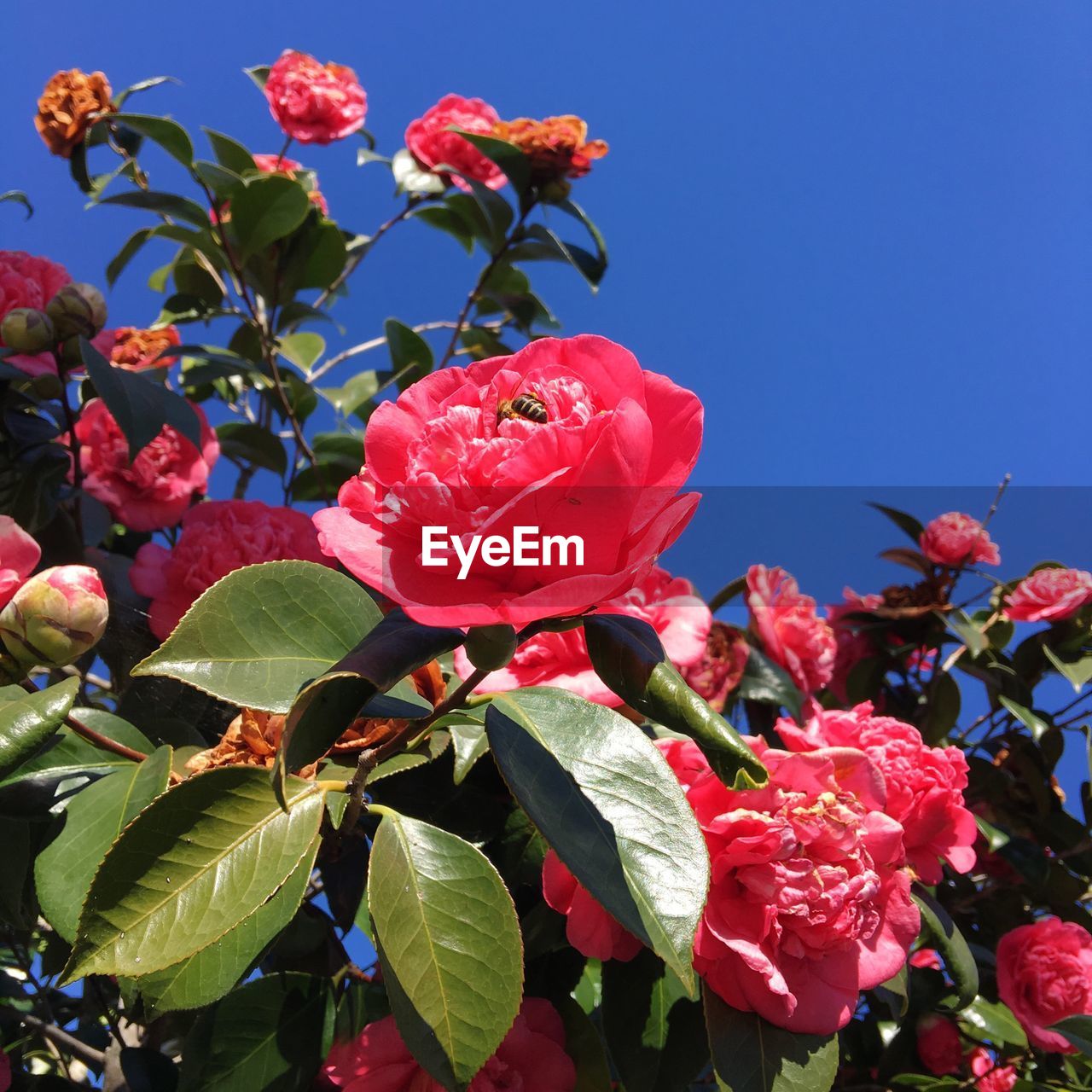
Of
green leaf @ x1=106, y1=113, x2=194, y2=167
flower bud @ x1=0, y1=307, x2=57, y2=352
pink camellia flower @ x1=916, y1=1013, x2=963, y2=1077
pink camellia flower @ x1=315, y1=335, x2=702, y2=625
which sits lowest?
pink camellia flower @ x1=916, y1=1013, x2=963, y2=1077

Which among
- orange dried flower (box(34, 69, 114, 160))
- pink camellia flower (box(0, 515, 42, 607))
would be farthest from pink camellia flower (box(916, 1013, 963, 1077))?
orange dried flower (box(34, 69, 114, 160))

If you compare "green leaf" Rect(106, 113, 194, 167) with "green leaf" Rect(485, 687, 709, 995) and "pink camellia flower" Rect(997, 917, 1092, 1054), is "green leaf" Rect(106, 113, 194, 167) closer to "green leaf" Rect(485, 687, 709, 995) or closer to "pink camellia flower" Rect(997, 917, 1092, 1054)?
"green leaf" Rect(485, 687, 709, 995)

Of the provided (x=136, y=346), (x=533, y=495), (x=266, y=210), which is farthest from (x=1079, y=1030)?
(x=136, y=346)

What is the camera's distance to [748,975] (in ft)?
1.80

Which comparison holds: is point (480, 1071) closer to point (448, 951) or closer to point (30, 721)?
point (448, 951)

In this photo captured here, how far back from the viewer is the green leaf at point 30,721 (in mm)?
508

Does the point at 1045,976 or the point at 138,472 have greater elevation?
the point at 138,472

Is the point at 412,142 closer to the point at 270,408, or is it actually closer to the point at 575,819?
the point at 270,408

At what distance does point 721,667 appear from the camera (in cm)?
122

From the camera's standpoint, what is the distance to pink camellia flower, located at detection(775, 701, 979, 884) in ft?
2.35

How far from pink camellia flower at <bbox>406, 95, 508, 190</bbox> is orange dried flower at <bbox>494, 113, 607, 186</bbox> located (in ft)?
0.51

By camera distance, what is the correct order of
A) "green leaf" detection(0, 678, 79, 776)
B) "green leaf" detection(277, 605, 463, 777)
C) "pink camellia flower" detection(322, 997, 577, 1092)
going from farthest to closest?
"pink camellia flower" detection(322, 997, 577, 1092) < "green leaf" detection(0, 678, 79, 776) < "green leaf" detection(277, 605, 463, 777)

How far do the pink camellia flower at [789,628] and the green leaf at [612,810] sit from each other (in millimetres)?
803

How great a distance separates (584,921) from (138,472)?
94 centimetres
